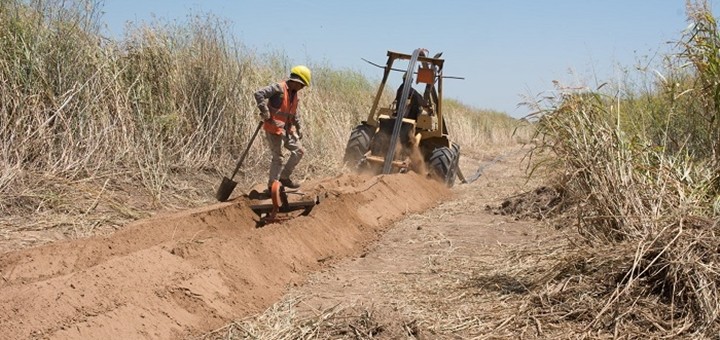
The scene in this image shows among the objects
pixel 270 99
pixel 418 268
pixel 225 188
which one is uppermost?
pixel 270 99

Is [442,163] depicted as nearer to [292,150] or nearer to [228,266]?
[292,150]

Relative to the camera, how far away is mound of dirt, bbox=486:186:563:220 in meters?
9.77

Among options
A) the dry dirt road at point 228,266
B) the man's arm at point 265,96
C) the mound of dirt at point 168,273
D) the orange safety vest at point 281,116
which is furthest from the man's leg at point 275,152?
the mound of dirt at point 168,273

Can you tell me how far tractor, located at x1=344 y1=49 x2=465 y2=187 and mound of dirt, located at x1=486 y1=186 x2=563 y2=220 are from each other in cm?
235

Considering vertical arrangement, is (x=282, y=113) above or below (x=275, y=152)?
above

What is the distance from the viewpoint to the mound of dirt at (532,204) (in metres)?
9.77

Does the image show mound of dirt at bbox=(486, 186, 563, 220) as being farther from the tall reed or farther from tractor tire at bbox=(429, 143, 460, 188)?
the tall reed

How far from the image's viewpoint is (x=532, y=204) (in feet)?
32.9

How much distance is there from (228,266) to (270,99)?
376 cm

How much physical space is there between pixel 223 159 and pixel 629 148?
24.5ft

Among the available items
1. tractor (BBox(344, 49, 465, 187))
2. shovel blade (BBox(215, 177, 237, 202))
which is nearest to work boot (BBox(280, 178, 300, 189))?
shovel blade (BBox(215, 177, 237, 202))

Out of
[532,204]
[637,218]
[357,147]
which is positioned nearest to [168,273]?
[637,218]

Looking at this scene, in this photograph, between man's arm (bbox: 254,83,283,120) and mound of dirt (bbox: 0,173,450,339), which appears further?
man's arm (bbox: 254,83,283,120)

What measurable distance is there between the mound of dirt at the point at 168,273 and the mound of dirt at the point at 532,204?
83.6 inches
